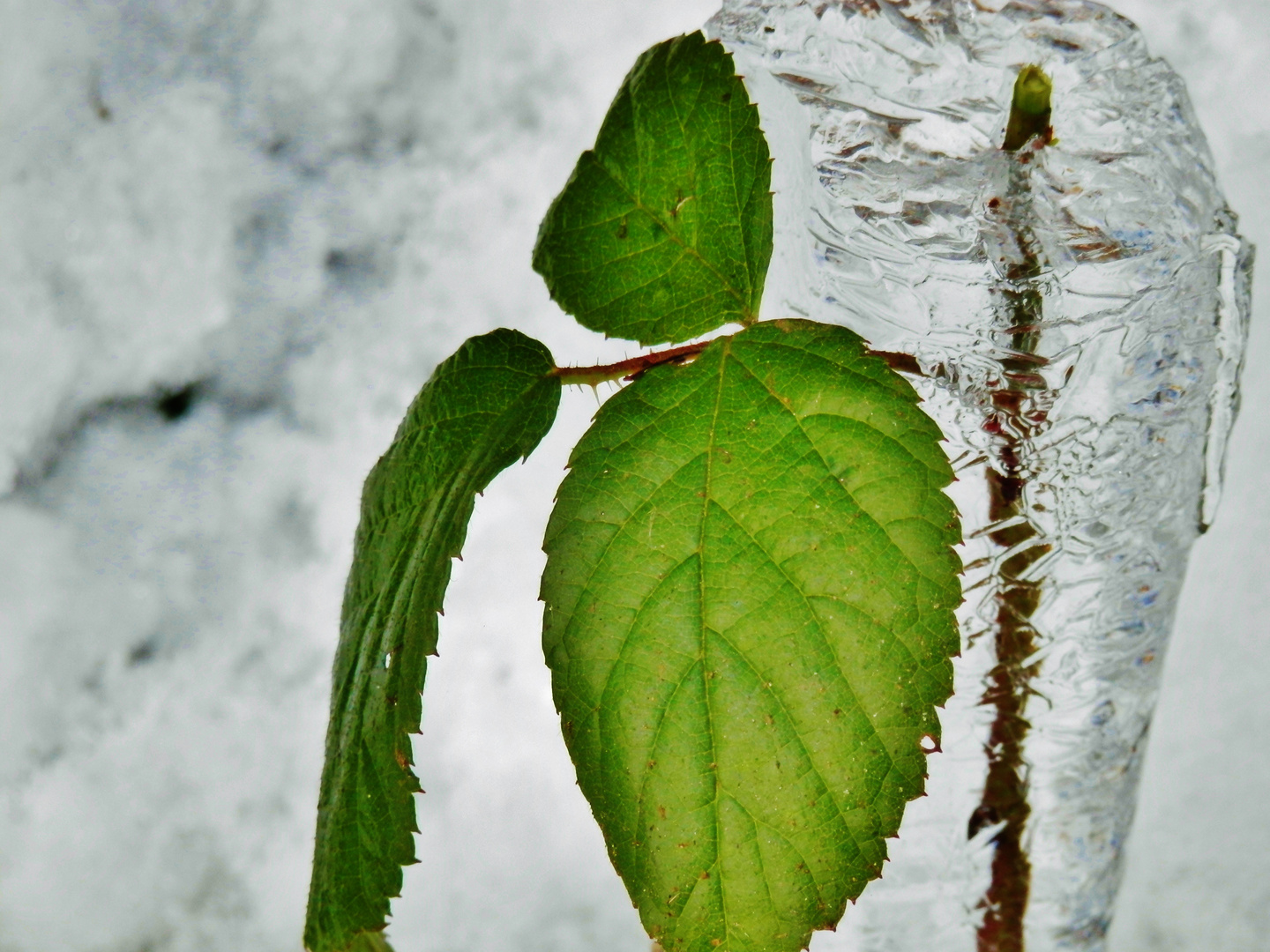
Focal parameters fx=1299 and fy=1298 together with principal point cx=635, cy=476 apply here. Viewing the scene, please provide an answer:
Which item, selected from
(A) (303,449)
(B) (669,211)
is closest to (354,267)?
(A) (303,449)

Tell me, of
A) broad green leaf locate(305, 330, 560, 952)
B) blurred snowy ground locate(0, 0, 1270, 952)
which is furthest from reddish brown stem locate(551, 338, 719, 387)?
blurred snowy ground locate(0, 0, 1270, 952)

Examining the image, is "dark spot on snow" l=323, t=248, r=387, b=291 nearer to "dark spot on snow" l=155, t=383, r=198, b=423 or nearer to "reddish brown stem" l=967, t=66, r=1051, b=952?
"dark spot on snow" l=155, t=383, r=198, b=423

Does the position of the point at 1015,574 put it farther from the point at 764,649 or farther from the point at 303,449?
the point at 303,449

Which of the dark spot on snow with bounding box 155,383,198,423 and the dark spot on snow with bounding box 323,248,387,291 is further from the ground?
the dark spot on snow with bounding box 323,248,387,291

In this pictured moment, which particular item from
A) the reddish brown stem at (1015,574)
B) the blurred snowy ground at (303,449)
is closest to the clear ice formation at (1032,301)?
the reddish brown stem at (1015,574)

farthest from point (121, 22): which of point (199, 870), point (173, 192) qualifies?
point (199, 870)
